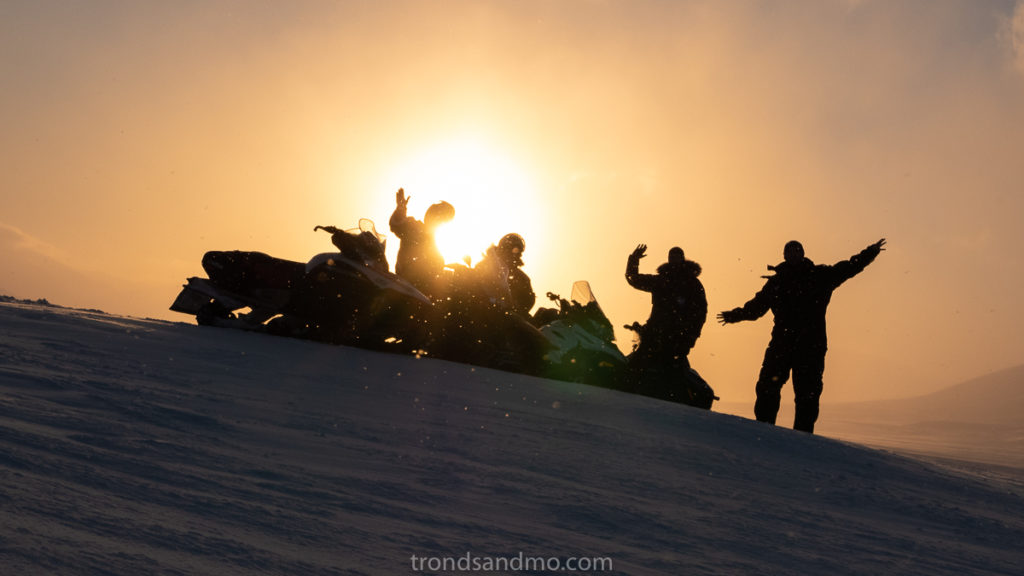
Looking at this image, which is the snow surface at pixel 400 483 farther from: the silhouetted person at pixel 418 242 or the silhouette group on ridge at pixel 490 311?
the silhouetted person at pixel 418 242

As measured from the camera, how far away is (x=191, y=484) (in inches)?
104

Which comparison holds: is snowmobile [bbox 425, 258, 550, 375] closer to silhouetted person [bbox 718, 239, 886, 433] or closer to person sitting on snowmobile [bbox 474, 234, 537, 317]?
person sitting on snowmobile [bbox 474, 234, 537, 317]

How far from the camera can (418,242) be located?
9000 millimetres

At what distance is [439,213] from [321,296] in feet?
5.80

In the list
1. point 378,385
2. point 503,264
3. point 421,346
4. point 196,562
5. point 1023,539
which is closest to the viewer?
point 196,562

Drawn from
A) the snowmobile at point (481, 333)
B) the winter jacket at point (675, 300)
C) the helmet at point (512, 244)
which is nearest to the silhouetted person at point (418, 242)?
the snowmobile at point (481, 333)

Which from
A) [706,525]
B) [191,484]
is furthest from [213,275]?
[706,525]

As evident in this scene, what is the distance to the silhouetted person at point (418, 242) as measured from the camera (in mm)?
8852

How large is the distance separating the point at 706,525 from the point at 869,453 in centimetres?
315

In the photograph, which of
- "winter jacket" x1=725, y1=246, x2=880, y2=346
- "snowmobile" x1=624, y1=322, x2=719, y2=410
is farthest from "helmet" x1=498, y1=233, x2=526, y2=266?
"winter jacket" x1=725, y1=246, x2=880, y2=346

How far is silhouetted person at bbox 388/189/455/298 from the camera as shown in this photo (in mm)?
8852

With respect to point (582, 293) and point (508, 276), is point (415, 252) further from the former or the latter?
point (582, 293)

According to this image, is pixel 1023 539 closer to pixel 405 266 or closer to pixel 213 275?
pixel 405 266

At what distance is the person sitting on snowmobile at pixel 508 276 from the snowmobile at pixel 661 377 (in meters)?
1.48
